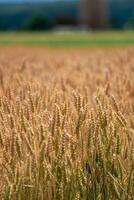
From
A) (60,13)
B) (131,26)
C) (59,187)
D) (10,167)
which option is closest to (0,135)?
(10,167)

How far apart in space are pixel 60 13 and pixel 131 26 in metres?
9.12

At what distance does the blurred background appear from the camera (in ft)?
148

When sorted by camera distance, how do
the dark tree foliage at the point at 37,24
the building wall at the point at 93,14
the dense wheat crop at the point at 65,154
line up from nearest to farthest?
the dense wheat crop at the point at 65,154 < the dark tree foliage at the point at 37,24 < the building wall at the point at 93,14

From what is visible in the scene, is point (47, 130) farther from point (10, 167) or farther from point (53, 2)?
point (53, 2)

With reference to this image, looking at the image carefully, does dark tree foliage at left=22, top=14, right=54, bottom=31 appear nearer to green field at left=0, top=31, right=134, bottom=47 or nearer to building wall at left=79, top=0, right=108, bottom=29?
building wall at left=79, top=0, right=108, bottom=29

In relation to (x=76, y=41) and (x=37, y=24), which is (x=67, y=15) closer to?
(x=37, y=24)

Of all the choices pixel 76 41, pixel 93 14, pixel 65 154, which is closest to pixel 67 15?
pixel 93 14

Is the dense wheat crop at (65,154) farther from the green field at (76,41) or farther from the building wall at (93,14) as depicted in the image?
the building wall at (93,14)

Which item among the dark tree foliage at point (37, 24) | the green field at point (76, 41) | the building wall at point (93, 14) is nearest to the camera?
the green field at point (76, 41)

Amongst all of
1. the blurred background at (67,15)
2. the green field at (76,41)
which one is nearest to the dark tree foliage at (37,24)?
the blurred background at (67,15)

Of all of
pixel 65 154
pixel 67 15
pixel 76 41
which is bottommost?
pixel 67 15

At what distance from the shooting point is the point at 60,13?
54281mm

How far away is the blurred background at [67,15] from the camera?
45.2 metres

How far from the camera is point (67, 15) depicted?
2105 inches
